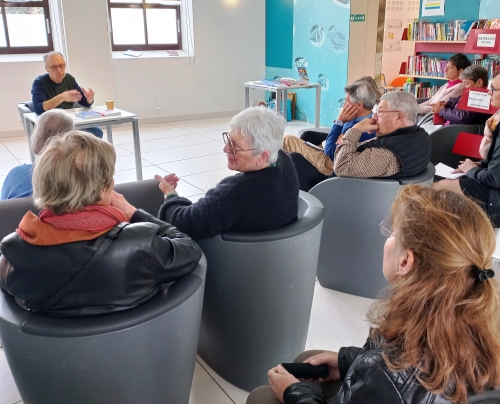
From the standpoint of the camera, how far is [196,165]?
5.40 m

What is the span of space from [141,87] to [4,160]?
262 cm

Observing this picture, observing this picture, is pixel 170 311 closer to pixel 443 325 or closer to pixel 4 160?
pixel 443 325

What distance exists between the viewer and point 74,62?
6797 mm

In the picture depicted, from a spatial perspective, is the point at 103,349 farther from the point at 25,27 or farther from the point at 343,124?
the point at 25,27

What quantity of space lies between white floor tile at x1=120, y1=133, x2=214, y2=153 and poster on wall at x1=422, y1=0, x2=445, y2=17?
3.35 m

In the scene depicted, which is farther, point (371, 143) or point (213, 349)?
point (371, 143)

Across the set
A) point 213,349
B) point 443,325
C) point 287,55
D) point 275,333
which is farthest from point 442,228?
point 287,55

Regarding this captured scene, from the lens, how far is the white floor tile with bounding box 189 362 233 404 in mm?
1983

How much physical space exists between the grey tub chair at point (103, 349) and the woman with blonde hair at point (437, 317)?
605 millimetres

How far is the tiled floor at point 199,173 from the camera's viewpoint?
6.79 ft

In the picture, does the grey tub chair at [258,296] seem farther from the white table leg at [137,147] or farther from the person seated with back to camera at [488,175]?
the white table leg at [137,147]

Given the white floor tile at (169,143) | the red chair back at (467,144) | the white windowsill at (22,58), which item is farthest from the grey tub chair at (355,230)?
the white windowsill at (22,58)

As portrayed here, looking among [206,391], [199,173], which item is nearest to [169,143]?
[199,173]

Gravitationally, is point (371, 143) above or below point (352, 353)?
above
